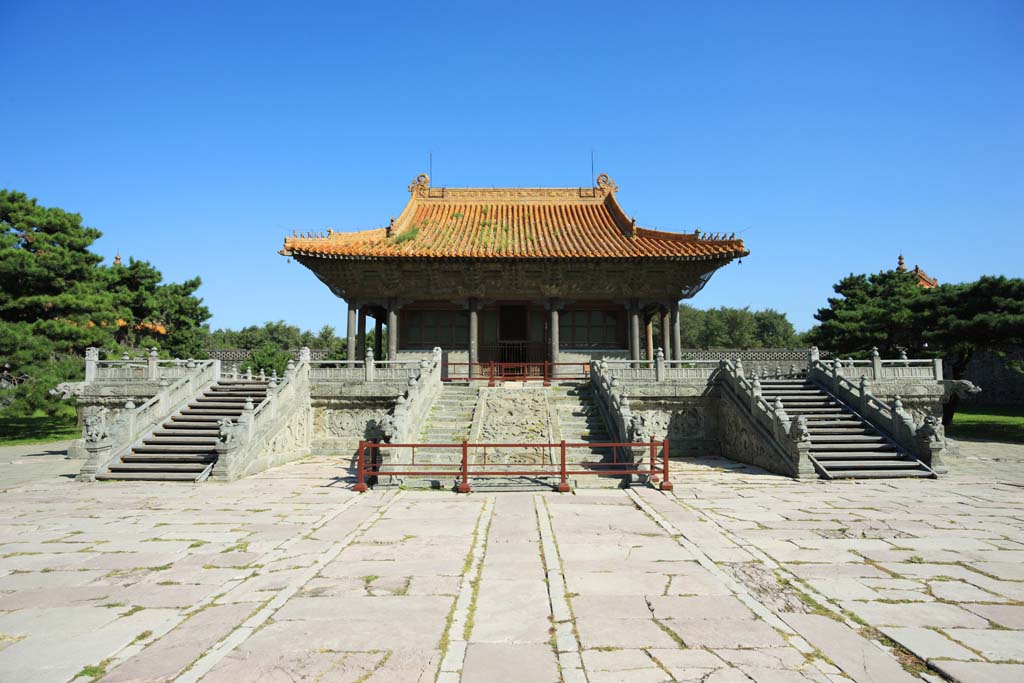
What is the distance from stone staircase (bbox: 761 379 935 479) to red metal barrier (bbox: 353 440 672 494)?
368 cm

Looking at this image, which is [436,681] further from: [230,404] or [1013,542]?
[230,404]

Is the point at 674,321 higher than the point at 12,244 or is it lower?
lower

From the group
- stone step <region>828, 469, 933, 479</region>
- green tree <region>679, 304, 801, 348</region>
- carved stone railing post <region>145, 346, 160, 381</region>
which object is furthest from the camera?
green tree <region>679, 304, 801, 348</region>

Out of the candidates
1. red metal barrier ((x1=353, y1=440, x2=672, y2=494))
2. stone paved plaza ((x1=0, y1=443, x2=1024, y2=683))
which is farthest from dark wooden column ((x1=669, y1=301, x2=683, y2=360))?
stone paved plaza ((x1=0, y1=443, x2=1024, y2=683))

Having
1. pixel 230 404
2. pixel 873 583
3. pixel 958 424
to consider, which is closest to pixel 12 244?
pixel 230 404

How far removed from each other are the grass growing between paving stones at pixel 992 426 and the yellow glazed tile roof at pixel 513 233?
1142 cm

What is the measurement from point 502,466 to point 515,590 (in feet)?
20.1

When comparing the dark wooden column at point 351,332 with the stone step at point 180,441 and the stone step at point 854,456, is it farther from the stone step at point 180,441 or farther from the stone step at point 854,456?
the stone step at point 854,456

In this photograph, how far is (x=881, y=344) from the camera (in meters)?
24.5

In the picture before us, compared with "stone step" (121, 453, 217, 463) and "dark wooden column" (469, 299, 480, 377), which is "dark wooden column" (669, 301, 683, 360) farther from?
"stone step" (121, 453, 217, 463)

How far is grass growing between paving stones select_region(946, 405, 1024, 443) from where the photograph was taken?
61.8 feet

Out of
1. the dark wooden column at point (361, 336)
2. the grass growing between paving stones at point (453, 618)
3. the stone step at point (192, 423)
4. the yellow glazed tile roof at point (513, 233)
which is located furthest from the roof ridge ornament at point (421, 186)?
the grass growing between paving stones at point (453, 618)

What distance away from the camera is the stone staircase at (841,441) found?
10539 millimetres

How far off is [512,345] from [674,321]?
5.79 m
